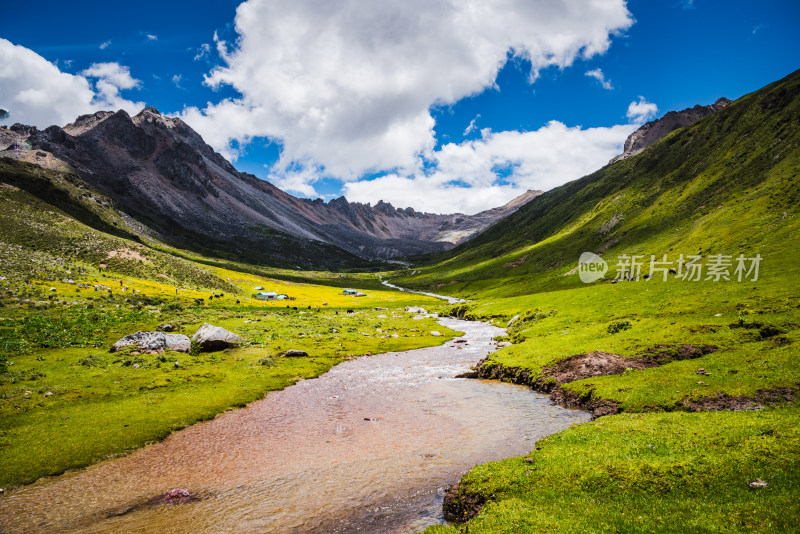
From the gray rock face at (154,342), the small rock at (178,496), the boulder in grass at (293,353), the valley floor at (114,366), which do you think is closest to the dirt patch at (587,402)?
the small rock at (178,496)

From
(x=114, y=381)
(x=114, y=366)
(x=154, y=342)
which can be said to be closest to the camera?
(x=114, y=381)

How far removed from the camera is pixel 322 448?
83.5 feet

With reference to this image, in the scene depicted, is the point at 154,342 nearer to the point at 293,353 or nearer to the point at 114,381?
the point at 114,381

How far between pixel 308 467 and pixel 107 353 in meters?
39.9

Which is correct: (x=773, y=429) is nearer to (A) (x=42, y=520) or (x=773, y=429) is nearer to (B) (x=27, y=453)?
(A) (x=42, y=520)

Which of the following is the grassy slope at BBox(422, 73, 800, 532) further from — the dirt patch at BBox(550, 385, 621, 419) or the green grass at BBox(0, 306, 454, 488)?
the green grass at BBox(0, 306, 454, 488)

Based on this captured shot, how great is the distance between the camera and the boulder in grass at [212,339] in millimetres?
53519

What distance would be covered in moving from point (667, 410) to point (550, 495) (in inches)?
616

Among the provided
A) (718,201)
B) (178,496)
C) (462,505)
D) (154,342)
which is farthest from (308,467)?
(718,201)

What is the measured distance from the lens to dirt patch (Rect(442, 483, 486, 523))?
16.6 metres

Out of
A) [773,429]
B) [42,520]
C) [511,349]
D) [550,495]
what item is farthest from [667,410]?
[42,520]

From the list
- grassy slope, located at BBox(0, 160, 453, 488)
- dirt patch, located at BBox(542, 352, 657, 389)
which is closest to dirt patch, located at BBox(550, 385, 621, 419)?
dirt patch, located at BBox(542, 352, 657, 389)

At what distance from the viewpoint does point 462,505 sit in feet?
56.6

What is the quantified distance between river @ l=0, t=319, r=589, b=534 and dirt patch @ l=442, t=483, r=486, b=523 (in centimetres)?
54
